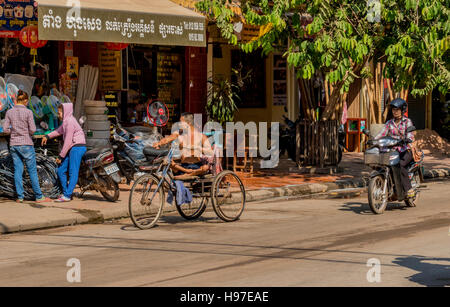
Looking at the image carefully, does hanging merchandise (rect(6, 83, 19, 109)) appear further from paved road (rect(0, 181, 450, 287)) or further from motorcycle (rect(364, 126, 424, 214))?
motorcycle (rect(364, 126, 424, 214))

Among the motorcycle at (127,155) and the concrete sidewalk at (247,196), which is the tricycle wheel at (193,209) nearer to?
the concrete sidewalk at (247,196)

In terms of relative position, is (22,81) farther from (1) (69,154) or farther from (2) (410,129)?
(2) (410,129)


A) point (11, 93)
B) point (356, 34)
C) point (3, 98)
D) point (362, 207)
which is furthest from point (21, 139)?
point (356, 34)

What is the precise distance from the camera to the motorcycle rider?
13.0 m

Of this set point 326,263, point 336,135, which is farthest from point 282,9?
point 326,263

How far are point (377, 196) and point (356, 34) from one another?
4.92 meters

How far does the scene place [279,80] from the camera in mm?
24125

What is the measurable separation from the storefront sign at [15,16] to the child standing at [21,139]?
296 cm

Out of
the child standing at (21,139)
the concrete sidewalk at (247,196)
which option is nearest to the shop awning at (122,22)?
the child standing at (21,139)

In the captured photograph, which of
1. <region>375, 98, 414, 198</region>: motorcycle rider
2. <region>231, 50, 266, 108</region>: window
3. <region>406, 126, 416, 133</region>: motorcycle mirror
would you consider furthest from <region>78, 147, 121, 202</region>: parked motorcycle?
<region>231, 50, 266, 108</region>: window

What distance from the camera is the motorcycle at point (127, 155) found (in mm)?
16078

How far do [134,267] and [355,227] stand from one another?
3.98 m

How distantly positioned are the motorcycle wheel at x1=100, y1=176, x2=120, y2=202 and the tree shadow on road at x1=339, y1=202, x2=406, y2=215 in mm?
3823

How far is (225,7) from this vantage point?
16.3 metres
